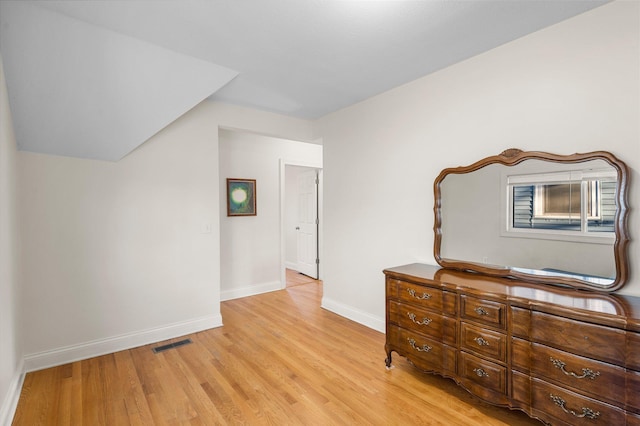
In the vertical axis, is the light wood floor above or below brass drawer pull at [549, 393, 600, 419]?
below

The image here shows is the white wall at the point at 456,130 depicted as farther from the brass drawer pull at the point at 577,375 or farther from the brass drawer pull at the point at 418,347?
the brass drawer pull at the point at 418,347

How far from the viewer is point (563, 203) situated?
1976 millimetres

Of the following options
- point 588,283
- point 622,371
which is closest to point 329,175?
point 588,283

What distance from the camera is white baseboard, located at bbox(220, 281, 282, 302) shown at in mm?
4238

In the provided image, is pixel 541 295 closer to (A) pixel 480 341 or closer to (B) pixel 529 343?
(B) pixel 529 343

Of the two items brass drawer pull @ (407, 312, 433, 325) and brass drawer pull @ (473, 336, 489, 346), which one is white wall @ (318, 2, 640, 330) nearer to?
brass drawer pull @ (407, 312, 433, 325)

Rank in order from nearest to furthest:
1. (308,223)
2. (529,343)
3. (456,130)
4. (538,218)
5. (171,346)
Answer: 1. (529,343)
2. (538,218)
3. (456,130)
4. (171,346)
5. (308,223)

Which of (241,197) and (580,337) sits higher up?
(241,197)

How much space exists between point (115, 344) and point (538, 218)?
3712 mm

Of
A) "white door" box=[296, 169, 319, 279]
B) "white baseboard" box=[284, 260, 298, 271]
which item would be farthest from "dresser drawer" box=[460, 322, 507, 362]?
"white baseboard" box=[284, 260, 298, 271]

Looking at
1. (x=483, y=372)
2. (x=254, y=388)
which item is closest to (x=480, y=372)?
(x=483, y=372)

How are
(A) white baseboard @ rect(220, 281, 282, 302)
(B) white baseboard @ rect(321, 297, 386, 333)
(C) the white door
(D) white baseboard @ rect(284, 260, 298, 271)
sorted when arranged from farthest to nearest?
(D) white baseboard @ rect(284, 260, 298, 271), (C) the white door, (A) white baseboard @ rect(220, 281, 282, 302), (B) white baseboard @ rect(321, 297, 386, 333)

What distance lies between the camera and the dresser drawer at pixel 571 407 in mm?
1433

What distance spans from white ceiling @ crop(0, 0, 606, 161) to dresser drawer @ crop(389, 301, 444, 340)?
6.59 feet
